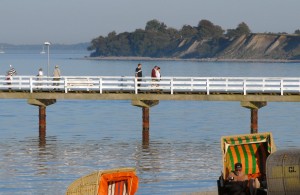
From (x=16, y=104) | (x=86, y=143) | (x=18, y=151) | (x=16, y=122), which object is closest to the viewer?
(x=18, y=151)

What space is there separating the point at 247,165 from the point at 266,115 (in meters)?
52.9

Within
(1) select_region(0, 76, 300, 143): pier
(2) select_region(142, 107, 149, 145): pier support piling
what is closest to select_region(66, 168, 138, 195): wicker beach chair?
(1) select_region(0, 76, 300, 143): pier

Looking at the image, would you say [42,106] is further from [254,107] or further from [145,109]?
[254,107]

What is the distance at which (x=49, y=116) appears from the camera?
83875 mm

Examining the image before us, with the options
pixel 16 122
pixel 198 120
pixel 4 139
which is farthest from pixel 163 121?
pixel 4 139

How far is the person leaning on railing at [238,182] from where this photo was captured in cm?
2830

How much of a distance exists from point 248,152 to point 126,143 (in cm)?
2404

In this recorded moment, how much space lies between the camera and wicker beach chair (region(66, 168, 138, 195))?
2631 cm

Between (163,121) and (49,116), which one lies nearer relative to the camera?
(163,121)

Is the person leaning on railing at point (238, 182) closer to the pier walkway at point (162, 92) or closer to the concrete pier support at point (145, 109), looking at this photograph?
the pier walkway at point (162, 92)

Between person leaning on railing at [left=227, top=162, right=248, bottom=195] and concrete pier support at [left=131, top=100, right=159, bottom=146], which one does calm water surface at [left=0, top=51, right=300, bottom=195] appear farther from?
person leaning on railing at [left=227, top=162, right=248, bottom=195]

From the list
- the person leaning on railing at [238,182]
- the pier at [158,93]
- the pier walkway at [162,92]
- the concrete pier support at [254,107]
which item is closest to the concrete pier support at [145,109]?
the pier at [158,93]

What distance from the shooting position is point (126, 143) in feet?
180

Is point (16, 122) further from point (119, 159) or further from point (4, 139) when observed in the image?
point (119, 159)
